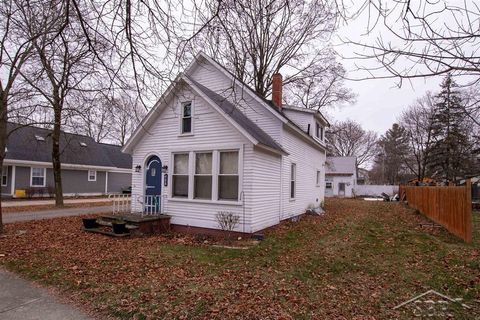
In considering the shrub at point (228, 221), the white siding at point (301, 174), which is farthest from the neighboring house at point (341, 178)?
the shrub at point (228, 221)

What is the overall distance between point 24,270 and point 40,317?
2.69 m

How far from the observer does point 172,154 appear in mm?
11477

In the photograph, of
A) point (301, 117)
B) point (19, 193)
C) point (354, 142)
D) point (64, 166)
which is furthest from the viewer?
point (354, 142)

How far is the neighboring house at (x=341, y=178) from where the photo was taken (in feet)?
133

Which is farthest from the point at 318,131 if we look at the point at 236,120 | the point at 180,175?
the point at 180,175

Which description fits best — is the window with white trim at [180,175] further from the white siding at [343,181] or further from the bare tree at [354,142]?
the bare tree at [354,142]

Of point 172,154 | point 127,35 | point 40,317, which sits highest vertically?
point 127,35

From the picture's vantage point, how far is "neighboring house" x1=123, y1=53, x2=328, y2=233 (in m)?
10.0

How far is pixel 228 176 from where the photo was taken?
10391mm

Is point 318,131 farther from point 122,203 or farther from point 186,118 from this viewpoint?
point 122,203

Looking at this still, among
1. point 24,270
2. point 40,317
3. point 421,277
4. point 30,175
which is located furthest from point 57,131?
point 421,277

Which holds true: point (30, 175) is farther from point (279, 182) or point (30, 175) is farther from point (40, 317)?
point (40, 317)

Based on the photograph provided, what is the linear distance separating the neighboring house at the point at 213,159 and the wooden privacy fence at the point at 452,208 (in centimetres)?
623

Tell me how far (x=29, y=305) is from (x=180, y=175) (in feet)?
22.4
